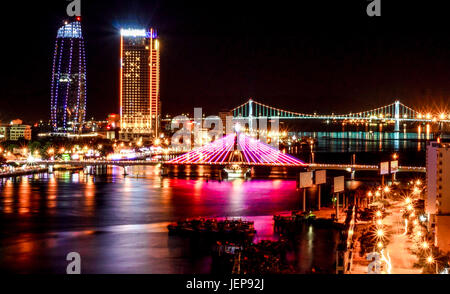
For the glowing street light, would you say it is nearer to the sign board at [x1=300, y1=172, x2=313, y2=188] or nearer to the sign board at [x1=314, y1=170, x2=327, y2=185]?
the sign board at [x1=300, y1=172, x2=313, y2=188]

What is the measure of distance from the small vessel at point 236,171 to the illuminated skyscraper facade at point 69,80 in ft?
69.2

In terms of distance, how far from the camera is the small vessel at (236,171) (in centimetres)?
1766

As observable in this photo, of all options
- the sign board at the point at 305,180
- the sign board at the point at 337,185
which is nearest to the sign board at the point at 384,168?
the sign board at the point at 337,185

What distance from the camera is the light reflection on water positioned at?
6391 millimetres

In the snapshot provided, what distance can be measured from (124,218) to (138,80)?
28.7 meters

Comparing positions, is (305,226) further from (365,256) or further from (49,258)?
(49,258)

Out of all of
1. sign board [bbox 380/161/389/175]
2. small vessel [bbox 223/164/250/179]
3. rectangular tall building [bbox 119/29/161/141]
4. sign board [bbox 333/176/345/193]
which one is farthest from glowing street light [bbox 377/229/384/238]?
rectangular tall building [bbox 119/29/161/141]

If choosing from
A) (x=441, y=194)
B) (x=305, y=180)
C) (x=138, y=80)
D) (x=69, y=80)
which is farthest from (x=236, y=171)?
(x=69, y=80)

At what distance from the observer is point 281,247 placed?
6453 millimetres

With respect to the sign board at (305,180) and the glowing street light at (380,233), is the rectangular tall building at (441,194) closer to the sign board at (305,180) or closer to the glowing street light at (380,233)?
the glowing street light at (380,233)

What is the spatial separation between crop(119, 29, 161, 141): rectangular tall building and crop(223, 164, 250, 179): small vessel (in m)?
20.5

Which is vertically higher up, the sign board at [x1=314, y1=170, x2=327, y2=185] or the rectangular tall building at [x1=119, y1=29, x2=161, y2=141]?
the rectangular tall building at [x1=119, y1=29, x2=161, y2=141]

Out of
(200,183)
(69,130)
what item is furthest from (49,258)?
(69,130)
